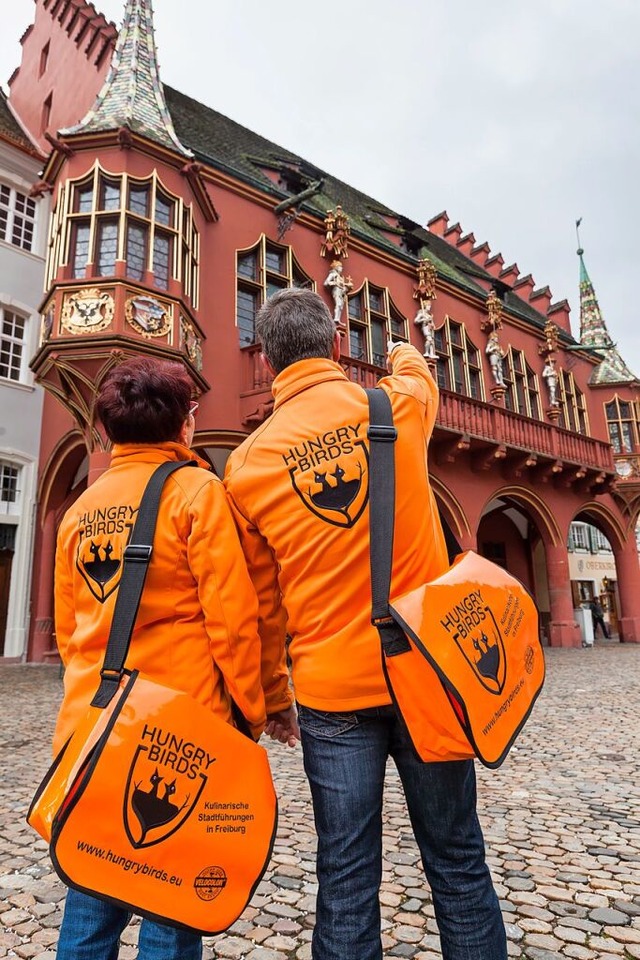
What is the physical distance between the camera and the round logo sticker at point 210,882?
4.59 feet

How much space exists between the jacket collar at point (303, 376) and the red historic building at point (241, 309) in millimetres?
8644

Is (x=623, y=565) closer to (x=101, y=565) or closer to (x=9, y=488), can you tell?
(x=9, y=488)

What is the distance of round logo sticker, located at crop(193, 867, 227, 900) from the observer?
1.40 meters

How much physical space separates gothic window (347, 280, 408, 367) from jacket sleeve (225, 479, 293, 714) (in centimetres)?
1335

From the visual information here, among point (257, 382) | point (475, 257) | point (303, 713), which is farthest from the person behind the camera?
point (475, 257)

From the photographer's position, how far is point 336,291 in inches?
557

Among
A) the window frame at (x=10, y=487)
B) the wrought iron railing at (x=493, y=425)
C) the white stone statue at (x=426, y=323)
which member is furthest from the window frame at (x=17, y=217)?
the white stone statue at (x=426, y=323)

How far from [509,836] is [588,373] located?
70.1 ft

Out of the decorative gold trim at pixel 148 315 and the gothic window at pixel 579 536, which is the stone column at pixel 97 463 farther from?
the gothic window at pixel 579 536

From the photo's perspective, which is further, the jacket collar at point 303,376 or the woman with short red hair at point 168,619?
the jacket collar at point 303,376

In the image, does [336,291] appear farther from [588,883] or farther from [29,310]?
[588,883]

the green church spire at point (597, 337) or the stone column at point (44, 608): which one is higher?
the green church spire at point (597, 337)

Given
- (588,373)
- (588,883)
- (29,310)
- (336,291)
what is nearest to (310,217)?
(336,291)

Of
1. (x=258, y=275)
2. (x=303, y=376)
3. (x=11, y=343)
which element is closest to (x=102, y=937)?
(x=303, y=376)
